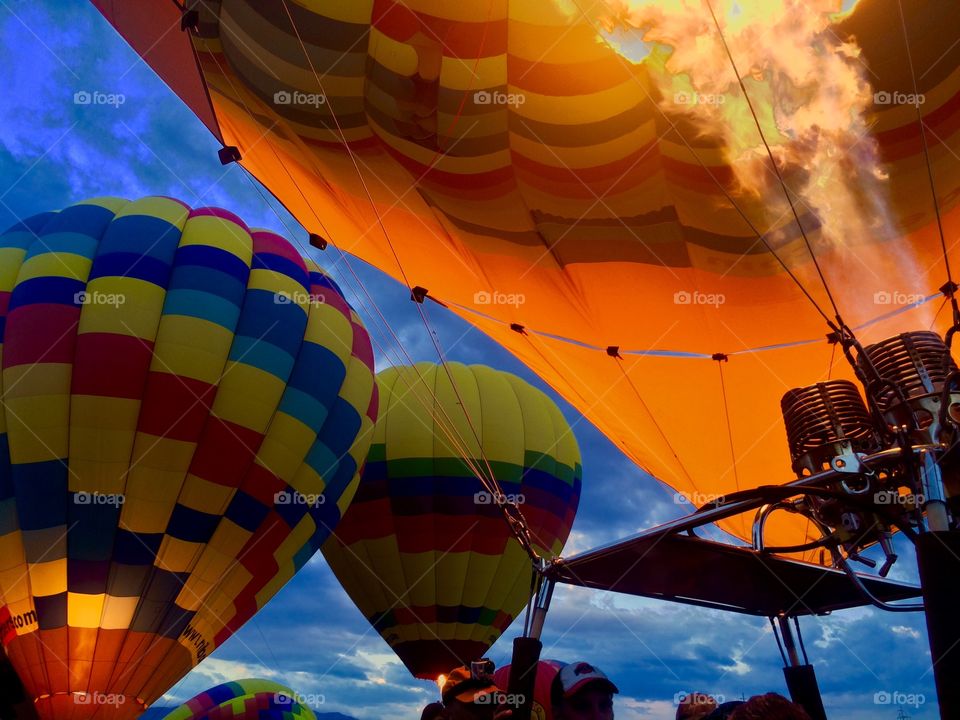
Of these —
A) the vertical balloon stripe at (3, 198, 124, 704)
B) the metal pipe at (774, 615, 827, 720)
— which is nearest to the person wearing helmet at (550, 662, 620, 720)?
the metal pipe at (774, 615, 827, 720)

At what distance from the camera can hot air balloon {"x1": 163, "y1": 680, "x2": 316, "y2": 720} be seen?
14609 mm

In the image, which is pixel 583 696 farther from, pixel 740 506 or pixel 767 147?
pixel 767 147

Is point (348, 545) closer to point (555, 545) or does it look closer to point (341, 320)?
point (555, 545)

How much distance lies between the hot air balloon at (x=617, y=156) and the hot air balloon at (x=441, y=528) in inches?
224

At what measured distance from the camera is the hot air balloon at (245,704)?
14.6m

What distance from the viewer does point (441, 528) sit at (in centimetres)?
1207

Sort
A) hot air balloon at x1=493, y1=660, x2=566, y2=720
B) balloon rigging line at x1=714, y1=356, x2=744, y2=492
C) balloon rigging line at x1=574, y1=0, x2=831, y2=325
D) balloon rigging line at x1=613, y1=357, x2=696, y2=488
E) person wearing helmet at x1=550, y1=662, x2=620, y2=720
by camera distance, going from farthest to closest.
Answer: balloon rigging line at x1=613, y1=357, x2=696, y2=488 → balloon rigging line at x1=714, y1=356, x2=744, y2=492 → hot air balloon at x1=493, y1=660, x2=566, y2=720 → balloon rigging line at x1=574, y1=0, x2=831, y2=325 → person wearing helmet at x1=550, y1=662, x2=620, y2=720

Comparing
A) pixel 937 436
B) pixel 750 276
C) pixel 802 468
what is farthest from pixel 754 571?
Answer: pixel 750 276

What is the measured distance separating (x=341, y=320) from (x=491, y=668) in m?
6.94

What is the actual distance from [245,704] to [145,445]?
868cm

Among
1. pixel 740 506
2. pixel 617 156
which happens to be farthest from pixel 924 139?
pixel 740 506

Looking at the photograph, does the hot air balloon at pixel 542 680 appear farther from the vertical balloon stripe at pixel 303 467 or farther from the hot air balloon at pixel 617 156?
the vertical balloon stripe at pixel 303 467

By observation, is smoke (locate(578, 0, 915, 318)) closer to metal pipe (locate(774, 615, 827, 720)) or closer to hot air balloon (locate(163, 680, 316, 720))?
metal pipe (locate(774, 615, 827, 720))

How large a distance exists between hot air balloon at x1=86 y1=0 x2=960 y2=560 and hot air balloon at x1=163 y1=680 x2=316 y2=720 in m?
11.1
